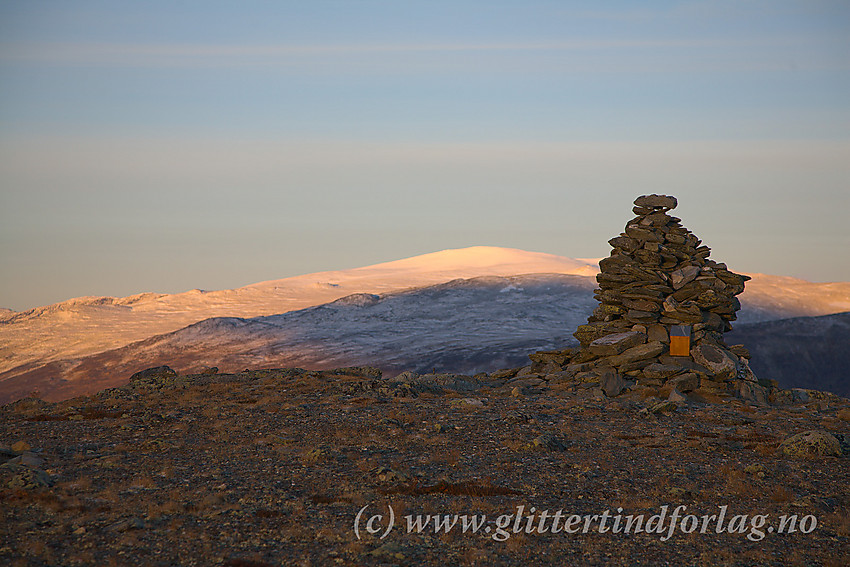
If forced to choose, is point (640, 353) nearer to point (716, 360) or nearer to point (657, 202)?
point (716, 360)

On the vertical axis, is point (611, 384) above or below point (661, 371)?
below

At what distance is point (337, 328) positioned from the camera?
329 ft

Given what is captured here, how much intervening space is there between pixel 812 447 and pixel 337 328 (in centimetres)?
8243

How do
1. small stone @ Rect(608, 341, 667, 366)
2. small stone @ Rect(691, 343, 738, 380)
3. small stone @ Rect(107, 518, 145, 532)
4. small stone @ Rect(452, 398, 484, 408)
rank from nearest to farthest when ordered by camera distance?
1. small stone @ Rect(107, 518, 145, 532)
2. small stone @ Rect(452, 398, 484, 408)
3. small stone @ Rect(691, 343, 738, 380)
4. small stone @ Rect(608, 341, 667, 366)

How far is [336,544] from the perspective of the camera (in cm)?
1352

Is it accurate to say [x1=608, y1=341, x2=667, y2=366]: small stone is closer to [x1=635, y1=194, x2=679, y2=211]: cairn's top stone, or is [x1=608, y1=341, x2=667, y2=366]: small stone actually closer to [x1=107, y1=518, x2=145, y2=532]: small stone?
[x1=635, y1=194, x2=679, y2=211]: cairn's top stone

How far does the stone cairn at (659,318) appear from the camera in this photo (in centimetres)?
3500

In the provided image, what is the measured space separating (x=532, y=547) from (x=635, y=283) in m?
26.0

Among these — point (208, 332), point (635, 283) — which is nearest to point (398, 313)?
point (208, 332)

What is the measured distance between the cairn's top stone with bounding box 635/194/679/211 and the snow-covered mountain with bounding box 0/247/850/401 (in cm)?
4194

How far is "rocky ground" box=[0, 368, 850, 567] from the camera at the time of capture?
13445 mm

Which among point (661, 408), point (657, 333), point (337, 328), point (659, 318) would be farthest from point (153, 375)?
point (337, 328)

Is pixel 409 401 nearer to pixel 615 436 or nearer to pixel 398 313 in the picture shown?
pixel 615 436

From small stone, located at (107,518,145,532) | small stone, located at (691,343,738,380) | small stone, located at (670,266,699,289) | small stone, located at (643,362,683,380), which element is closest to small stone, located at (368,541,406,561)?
small stone, located at (107,518,145,532)
